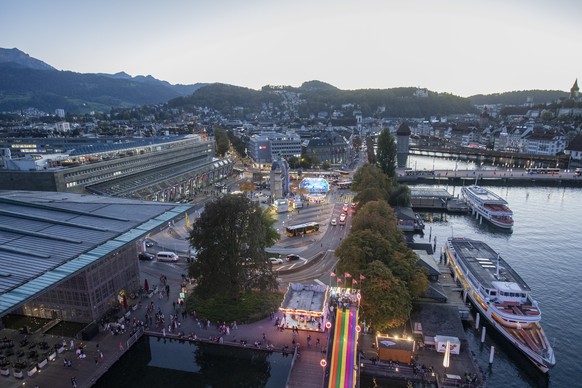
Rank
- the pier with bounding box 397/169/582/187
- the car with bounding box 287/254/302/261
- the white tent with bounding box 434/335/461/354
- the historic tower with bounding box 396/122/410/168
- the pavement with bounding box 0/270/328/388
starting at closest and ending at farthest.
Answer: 1. the pavement with bounding box 0/270/328/388
2. the white tent with bounding box 434/335/461/354
3. the car with bounding box 287/254/302/261
4. the pier with bounding box 397/169/582/187
5. the historic tower with bounding box 396/122/410/168

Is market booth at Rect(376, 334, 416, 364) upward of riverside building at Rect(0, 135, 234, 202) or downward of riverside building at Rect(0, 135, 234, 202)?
downward

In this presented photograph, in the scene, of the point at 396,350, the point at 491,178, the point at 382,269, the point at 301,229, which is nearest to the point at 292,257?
the point at 301,229

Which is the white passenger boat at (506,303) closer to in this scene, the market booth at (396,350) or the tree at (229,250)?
the market booth at (396,350)

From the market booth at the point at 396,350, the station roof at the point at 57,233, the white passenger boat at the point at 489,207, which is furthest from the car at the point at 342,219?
the market booth at the point at 396,350

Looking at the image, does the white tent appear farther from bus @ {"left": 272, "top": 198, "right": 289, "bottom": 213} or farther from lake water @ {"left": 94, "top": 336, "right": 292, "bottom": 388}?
bus @ {"left": 272, "top": 198, "right": 289, "bottom": 213}

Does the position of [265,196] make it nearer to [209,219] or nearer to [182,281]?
[182,281]

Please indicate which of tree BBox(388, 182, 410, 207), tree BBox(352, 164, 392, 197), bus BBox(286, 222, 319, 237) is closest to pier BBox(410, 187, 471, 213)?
tree BBox(352, 164, 392, 197)
